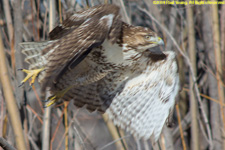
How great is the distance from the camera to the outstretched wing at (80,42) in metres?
Answer: 1.76

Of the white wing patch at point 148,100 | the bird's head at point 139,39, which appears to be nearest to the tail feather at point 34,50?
the bird's head at point 139,39

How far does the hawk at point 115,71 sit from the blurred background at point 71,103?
121 mm

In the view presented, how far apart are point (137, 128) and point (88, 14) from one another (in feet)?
3.93

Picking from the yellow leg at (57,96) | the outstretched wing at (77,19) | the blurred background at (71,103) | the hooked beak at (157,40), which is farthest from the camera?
the yellow leg at (57,96)

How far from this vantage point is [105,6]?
2428 millimetres

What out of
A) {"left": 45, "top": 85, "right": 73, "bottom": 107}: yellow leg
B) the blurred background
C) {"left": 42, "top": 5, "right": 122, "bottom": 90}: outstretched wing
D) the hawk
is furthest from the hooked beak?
{"left": 45, "top": 85, "right": 73, "bottom": 107}: yellow leg

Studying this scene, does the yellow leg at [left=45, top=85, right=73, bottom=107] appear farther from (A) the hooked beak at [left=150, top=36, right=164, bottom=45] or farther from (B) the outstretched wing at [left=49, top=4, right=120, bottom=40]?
(A) the hooked beak at [left=150, top=36, right=164, bottom=45]

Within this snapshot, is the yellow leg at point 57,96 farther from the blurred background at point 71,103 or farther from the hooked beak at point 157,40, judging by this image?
the hooked beak at point 157,40

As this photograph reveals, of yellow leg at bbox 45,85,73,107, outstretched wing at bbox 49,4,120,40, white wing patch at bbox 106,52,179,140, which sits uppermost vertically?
outstretched wing at bbox 49,4,120,40

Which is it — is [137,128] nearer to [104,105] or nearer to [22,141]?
[104,105]

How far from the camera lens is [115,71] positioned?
2.96 meters

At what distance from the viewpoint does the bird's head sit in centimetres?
262

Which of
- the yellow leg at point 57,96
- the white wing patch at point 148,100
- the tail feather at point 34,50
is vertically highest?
the tail feather at point 34,50

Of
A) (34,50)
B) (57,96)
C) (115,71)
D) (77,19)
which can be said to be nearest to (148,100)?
(115,71)
